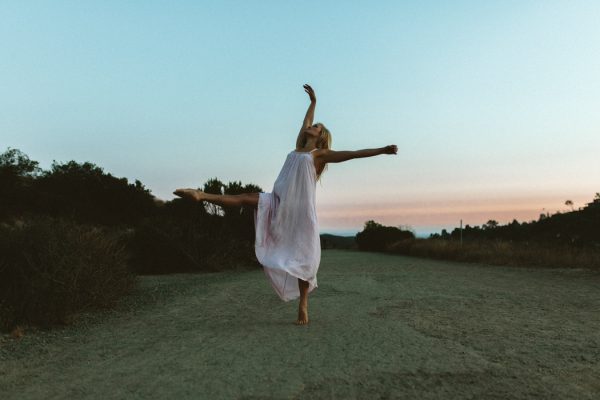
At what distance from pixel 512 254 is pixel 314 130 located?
36.9 ft

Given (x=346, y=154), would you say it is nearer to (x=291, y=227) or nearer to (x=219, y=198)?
(x=291, y=227)

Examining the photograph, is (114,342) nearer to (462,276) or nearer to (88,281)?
(88,281)

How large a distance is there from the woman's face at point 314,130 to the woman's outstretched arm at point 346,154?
27cm

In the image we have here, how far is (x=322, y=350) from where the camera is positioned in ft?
13.3

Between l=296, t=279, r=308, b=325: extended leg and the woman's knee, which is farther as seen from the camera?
the woman's knee

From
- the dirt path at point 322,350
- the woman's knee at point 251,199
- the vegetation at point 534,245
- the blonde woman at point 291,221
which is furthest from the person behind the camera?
the vegetation at point 534,245

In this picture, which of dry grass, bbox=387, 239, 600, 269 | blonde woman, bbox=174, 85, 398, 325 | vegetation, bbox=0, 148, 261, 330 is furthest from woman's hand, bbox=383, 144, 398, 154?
dry grass, bbox=387, 239, 600, 269

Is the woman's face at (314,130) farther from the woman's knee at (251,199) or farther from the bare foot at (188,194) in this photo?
the bare foot at (188,194)

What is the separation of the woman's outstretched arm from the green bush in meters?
3.15

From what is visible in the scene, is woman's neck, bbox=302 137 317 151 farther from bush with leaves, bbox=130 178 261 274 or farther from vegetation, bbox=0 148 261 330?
bush with leaves, bbox=130 178 261 274

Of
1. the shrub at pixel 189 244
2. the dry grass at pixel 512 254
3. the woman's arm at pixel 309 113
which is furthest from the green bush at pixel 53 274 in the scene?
the dry grass at pixel 512 254

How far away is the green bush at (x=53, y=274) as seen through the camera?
529cm

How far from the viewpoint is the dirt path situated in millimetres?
3168

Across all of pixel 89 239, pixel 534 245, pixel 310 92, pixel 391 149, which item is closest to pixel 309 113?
pixel 310 92
